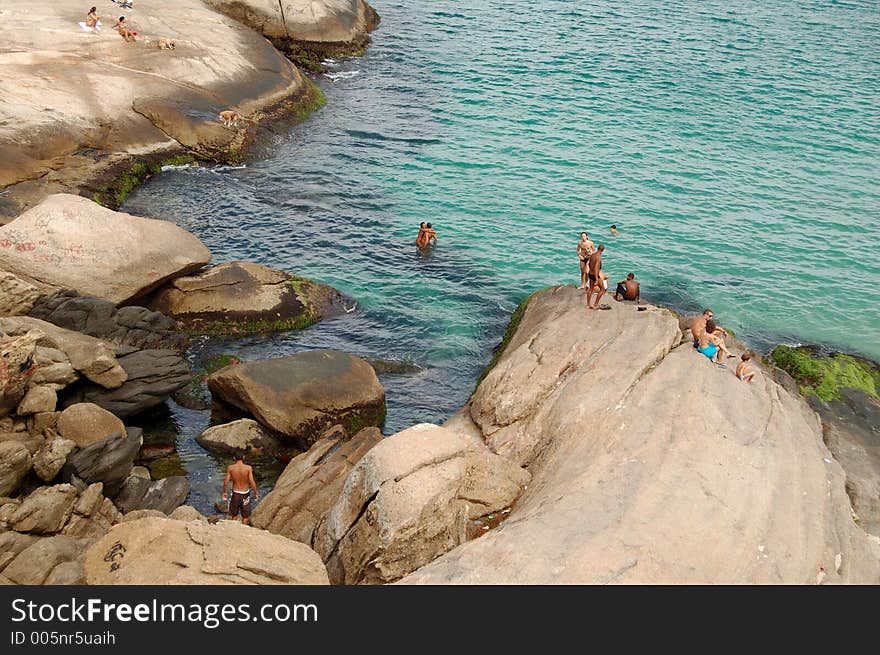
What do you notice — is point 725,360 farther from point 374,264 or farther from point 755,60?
point 755,60

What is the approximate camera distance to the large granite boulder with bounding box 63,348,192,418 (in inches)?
844

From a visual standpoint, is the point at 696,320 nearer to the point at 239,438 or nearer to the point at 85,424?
the point at 239,438

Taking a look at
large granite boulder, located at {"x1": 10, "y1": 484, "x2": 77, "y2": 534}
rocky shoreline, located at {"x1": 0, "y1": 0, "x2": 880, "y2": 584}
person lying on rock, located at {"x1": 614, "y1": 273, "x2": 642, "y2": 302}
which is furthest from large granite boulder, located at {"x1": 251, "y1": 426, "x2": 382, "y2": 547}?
person lying on rock, located at {"x1": 614, "y1": 273, "x2": 642, "y2": 302}

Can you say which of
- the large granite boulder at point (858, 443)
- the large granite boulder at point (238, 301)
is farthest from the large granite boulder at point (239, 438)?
the large granite boulder at point (858, 443)

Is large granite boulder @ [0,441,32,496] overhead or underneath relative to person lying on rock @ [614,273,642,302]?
underneath

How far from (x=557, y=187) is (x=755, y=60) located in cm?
2476

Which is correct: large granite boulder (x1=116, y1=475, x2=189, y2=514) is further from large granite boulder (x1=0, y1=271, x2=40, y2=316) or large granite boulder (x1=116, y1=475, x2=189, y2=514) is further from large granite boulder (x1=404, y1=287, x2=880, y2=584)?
large granite boulder (x1=404, y1=287, x2=880, y2=584)

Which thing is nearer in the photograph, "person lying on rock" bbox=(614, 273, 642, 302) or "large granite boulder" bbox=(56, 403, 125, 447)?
"large granite boulder" bbox=(56, 403, 125, 447)

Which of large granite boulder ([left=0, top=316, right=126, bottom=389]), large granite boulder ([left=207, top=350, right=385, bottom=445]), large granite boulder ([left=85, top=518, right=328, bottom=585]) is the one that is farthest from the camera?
large granite boulder ([left=207, top=350, right=385, bottom=445])

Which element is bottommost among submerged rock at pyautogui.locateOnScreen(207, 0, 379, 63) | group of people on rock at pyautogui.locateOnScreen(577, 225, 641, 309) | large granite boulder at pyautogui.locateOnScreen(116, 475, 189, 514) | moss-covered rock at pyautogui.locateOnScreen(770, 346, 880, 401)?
moss-covered rock at pyautogui.locateOnScreen(770, 346, 880, 401)

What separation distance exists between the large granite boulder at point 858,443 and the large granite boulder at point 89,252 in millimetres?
19817

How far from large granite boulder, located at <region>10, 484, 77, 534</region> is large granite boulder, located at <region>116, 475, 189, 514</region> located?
66.1 inches

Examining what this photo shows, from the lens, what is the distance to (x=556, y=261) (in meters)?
33.8

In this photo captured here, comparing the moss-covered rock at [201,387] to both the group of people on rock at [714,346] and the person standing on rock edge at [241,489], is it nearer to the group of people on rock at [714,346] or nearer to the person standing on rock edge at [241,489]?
the person standing on rock edge at [241,489]
